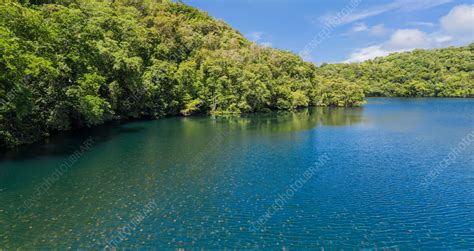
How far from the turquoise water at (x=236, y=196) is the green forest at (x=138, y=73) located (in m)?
6.07

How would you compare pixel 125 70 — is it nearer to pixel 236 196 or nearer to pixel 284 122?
pixel 284 122

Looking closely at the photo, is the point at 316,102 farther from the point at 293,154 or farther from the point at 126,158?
the point at 126,158

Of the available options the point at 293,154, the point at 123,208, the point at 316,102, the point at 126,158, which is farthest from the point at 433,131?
the point at 316,102

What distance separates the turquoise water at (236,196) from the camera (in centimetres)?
1712

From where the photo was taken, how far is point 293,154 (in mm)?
38156

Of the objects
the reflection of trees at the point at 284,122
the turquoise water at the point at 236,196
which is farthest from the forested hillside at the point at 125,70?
the reflection of trees at the point at 284,122

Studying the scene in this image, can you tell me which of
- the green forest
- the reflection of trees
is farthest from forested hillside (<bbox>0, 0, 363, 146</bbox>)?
the reflection of trees

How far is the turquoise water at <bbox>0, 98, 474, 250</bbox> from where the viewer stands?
56.2 ft

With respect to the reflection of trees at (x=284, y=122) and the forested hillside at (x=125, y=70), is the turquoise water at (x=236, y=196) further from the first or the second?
the reflection of trees at (x=284, y=122)

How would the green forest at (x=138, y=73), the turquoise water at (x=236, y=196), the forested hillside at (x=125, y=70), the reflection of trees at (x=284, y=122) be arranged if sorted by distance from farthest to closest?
the reflection of trees at (x=284, y=122) < the green forest at (x=138, y=73) < the forested hillside at (x=125, y=70) < the turquoise water at (x=236, y=196)

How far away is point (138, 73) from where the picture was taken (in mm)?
68688

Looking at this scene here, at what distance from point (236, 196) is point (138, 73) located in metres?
52.2

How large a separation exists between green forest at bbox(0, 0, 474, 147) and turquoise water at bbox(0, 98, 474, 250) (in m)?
6.07

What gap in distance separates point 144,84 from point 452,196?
213 ft
